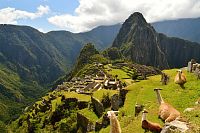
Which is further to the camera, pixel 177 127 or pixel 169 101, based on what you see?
pixel 169 101

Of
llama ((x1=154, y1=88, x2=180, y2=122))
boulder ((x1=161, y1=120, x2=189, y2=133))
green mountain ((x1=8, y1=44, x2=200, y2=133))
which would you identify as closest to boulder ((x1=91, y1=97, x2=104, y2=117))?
green mountain ((x1=8, y1=44, x2=200, y2=133))

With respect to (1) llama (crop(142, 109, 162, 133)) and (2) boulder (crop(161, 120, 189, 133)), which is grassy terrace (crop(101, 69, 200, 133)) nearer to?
(2) boulder (crop(161, 120, 189, 133))

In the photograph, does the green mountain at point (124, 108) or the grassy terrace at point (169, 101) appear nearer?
the grassy terrace at point (169, 101)

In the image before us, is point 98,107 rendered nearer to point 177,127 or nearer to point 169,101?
point 169,101

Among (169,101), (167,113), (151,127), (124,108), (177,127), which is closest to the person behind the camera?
(177,127)

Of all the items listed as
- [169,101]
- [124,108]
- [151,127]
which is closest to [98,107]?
[124,108]

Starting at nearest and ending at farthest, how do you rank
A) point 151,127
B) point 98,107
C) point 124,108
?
point 151,127 < point 124,108 < point 98,107

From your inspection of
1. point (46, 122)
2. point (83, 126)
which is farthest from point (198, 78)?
point (46, 122)

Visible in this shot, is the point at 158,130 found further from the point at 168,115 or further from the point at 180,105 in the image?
the point at 180,105

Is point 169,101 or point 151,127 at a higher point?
point 169,101

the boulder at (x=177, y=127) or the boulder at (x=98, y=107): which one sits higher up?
the boulder at (x=177, y=127)

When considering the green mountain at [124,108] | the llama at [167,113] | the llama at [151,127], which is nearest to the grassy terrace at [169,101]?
the green mountain at [124,108]

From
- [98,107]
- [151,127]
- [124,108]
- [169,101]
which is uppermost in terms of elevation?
[169,101]

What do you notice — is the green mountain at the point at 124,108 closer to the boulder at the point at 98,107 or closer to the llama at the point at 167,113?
the boulder at the point at 98,107
